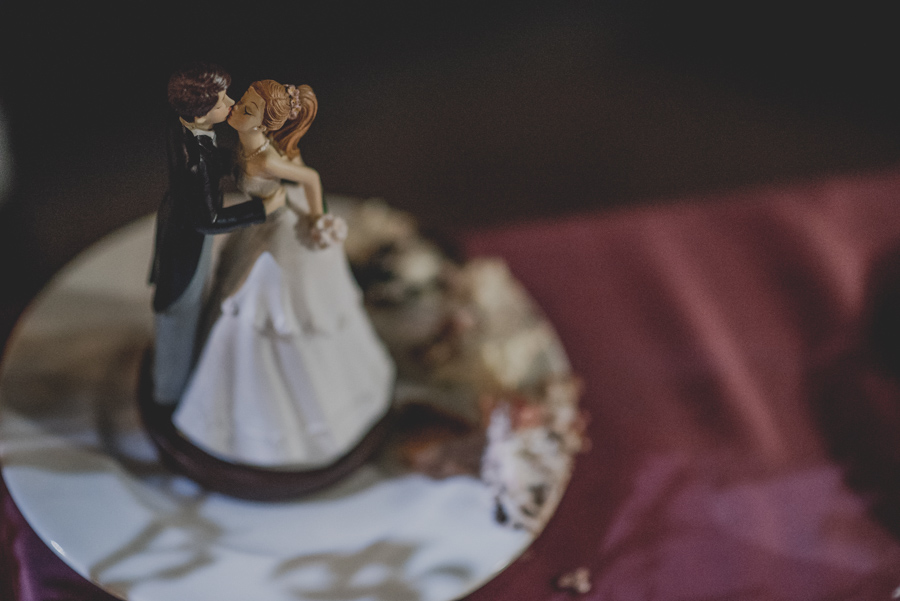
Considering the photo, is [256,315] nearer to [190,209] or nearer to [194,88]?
[190,209]

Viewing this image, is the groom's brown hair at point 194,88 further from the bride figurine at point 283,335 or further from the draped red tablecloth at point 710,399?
the draped red tablecloth at point 710,399

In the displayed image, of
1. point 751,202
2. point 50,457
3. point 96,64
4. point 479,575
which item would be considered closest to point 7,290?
point 96,64

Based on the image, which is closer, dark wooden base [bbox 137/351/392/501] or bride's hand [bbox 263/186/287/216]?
bride's hand [bbox 263/186/287/216]

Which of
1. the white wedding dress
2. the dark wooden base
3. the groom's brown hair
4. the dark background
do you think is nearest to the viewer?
the groom's brown hair

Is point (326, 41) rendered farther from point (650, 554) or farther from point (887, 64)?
point (887, 64)

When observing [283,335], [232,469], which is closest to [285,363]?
[283,335]

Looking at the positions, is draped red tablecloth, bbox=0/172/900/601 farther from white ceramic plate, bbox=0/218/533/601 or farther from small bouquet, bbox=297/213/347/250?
small bouquet, bbox=297/213/347/250

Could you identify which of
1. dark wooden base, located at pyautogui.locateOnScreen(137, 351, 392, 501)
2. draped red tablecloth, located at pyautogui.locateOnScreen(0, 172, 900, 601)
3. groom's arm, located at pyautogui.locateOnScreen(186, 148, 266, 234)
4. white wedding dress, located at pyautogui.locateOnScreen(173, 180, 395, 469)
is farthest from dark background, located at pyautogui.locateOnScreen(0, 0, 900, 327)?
groom's arm, located at pyautogui.locateOnScreen(186, 148, 266, 234)
